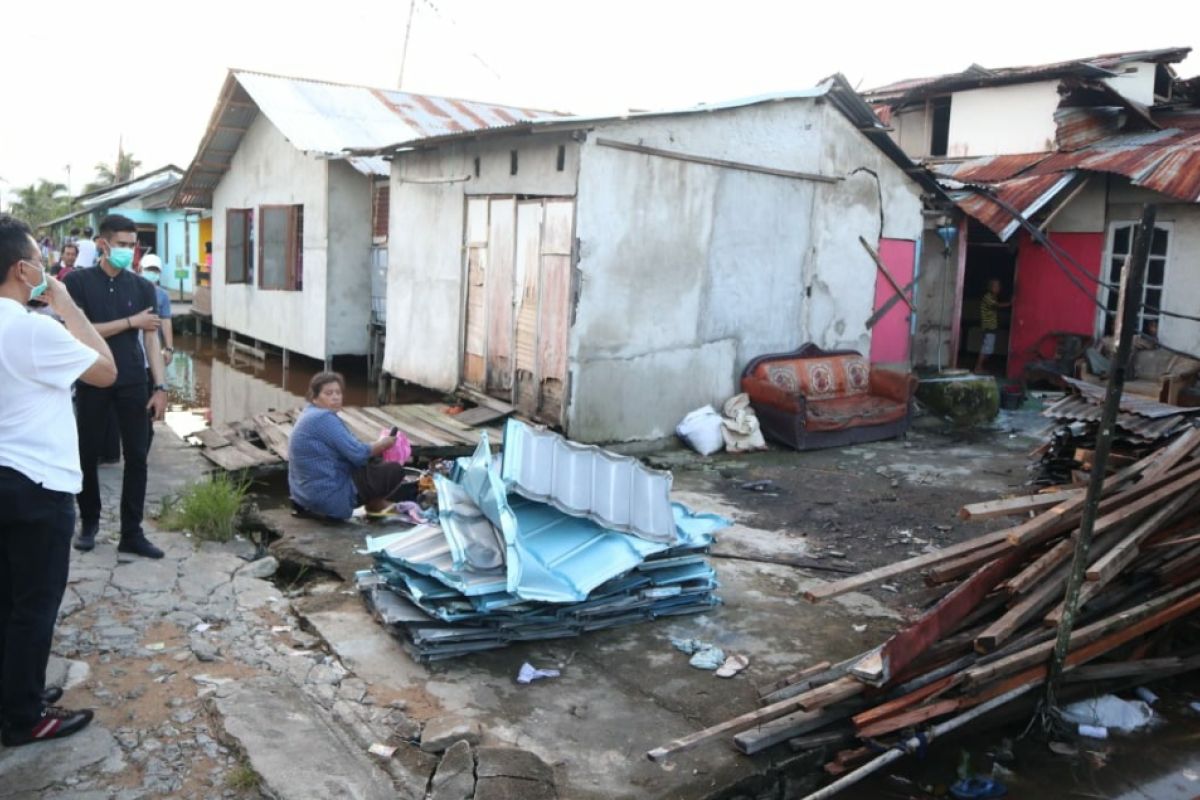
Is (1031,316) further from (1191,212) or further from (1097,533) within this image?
(1097,533)

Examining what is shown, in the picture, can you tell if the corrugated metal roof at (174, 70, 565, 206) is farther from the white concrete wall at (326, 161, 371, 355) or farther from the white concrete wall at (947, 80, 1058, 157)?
the white concrete wall at (947, 80, 1058, 157)

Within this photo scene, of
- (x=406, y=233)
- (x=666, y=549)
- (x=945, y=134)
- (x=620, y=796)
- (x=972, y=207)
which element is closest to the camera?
(x=620, y=796)

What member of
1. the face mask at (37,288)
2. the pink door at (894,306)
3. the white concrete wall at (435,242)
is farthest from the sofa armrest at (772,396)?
the face mask at (37,288)

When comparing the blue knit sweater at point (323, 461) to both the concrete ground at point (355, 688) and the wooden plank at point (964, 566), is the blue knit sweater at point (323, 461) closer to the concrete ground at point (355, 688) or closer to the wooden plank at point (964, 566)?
the concrete ground at point (355, 688)

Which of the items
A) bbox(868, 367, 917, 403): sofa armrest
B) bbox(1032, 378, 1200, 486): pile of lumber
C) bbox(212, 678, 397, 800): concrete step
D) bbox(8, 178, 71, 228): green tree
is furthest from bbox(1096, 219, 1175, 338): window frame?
bbox(8, 178, 71, 228): green tree

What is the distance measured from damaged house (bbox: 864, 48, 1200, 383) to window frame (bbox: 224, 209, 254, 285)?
36.3ft

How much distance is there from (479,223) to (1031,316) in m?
8.90

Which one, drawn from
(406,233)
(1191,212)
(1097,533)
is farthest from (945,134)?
(1097,533)

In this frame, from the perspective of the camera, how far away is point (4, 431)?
342 centimetres

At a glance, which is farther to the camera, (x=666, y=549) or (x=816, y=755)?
(x=666, y=549)

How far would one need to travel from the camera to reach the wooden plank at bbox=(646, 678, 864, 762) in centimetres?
379

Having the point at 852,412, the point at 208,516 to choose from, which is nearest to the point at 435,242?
the point at 852,412

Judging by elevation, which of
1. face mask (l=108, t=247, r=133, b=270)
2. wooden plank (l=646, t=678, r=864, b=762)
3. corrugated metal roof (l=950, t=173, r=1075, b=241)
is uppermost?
corrugated metal roof (l=950, t=173, r=1075, b=241)

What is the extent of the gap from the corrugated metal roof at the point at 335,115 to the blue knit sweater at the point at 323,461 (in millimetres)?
7454
